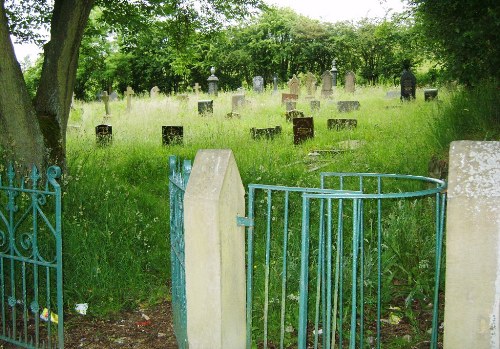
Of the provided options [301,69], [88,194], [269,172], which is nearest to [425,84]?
[301,69]

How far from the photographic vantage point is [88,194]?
6.20 m

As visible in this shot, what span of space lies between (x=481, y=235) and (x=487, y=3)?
6.97 meters

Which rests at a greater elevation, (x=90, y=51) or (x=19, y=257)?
(x=90, y=51)

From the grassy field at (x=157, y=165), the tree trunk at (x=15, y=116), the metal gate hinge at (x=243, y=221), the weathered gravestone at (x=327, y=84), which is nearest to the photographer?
the metal gate hinge at (x=243, y=221)

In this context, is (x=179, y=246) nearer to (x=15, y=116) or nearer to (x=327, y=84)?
(x=15, y=116)

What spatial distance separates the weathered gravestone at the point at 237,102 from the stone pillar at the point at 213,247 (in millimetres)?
16066

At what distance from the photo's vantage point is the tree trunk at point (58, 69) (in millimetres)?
7293

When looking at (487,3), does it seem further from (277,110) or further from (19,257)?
(277,110)

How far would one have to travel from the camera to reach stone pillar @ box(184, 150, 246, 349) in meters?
3.08

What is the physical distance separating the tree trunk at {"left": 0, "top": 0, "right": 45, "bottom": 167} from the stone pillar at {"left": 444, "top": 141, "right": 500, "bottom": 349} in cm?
522

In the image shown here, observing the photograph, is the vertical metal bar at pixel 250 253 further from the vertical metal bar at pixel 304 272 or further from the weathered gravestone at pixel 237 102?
the weathered gravestone at pixel 237 102

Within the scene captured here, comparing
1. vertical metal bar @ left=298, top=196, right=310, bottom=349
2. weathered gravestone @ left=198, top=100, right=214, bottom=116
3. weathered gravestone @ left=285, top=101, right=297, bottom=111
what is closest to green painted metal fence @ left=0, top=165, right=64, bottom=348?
vertical metal bar @ left=298, top=196, right=310, bottom=349

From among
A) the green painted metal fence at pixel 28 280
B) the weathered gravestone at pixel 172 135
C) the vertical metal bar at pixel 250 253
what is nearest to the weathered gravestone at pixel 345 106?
the weathered gravestone at pixel 172 135

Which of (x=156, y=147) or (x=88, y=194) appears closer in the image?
(x=88, y=194)
